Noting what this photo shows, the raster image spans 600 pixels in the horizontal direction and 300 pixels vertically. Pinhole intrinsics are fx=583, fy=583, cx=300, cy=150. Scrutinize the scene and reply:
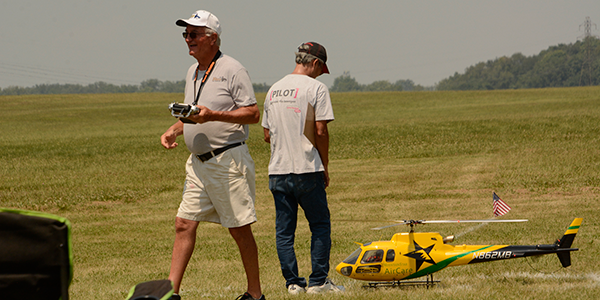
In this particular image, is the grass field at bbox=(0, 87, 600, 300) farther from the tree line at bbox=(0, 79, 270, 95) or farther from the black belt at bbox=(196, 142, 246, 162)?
the tree line at bbox=(0, 79, 270, 95)

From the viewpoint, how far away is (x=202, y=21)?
15.2ft

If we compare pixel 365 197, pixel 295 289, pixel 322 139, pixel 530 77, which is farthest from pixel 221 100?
pixel 530 77

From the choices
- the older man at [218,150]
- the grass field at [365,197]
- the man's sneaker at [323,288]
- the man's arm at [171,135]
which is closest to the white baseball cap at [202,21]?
the older man at [218,150]

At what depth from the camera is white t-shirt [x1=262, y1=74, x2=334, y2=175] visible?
4977mm

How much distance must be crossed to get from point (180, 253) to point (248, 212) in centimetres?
67

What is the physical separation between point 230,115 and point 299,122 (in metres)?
0.73

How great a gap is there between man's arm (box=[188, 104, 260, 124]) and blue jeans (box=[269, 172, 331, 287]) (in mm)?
709

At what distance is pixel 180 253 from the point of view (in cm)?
475

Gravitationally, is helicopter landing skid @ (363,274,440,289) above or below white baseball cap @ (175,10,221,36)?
below

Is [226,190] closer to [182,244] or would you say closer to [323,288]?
[182,244]

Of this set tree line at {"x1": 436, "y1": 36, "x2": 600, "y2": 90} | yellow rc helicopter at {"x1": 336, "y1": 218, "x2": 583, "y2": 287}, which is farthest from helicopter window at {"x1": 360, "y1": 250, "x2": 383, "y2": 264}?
tree line at {"x1": 436, "y1": 36, "x2": 600, "y2": 90}

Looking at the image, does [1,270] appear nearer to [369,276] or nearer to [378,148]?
[369,276]

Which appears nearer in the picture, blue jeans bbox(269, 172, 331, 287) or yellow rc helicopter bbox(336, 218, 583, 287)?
blue jeans bbox(269, 172, 331, 287)

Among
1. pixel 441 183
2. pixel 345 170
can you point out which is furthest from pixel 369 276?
pixel 345 170
